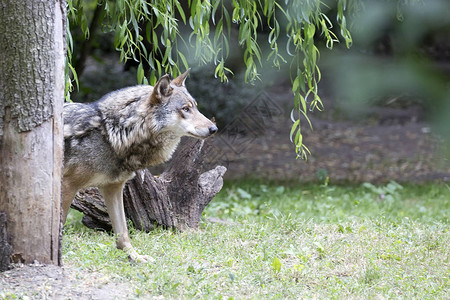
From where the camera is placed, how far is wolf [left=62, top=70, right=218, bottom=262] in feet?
15.2

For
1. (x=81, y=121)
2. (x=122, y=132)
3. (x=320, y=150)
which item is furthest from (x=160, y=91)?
(x=320, y=150)

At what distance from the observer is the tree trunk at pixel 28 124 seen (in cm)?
334

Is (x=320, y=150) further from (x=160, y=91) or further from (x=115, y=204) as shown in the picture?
(x=160, y=91)

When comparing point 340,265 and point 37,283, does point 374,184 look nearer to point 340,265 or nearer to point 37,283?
point 340,265

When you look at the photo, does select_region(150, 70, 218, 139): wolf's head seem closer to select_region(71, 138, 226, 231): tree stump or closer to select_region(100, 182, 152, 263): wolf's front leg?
select_region(100, 182, 152, 263): wolf's front leg

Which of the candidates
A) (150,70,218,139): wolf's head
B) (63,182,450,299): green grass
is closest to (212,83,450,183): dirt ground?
(63,182,450,299): green grass

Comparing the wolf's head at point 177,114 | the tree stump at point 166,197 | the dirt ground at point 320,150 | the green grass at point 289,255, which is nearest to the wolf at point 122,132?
the wolf's head at point 177,114

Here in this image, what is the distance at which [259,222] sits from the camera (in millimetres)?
6230

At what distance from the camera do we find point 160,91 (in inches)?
183

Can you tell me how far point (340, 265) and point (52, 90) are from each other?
2636 mm

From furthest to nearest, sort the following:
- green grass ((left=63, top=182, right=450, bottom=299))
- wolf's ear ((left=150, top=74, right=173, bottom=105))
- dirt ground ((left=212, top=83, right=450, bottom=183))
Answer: dirt ground ((left=212, top=83, right=450, bottom=183)) < wolf's ear ((left=150, top=74, right=173, bottom=105)) < green grass ((left=63, top=182, right=450, bottom=299))

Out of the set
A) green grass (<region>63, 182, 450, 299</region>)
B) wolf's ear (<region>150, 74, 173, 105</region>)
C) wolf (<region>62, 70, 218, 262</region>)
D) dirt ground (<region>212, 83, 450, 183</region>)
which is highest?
wolf's ear (<region>150, 74, 173, 105</region>)

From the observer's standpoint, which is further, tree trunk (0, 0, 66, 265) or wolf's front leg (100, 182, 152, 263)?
wolf's front leg (100, 182, 152, 263)

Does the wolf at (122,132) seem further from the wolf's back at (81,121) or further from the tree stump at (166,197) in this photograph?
the tree stump at (166,197)
